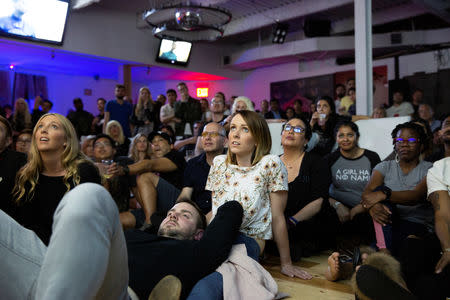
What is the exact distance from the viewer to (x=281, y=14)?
988 centimetres

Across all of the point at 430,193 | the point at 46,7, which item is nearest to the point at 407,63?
the point at 46,7

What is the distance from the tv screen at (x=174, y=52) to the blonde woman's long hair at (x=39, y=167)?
839 centimetres

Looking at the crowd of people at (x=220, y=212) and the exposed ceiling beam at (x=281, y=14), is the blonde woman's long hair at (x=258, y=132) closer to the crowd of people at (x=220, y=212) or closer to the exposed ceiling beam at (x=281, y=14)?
the crowd of people at (x=220, y=212)

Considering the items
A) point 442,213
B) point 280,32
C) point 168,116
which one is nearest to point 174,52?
point 280,32

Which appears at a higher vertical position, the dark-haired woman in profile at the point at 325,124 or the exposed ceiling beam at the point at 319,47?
the exposed ceiling beam at the point at 319,47

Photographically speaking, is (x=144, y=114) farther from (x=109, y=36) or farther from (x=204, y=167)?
(x=204, y=167)

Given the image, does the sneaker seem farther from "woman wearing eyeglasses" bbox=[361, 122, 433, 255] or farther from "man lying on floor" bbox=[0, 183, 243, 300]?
"woman wearing eyeglasses" bbox=[361, 122, 433, 255]

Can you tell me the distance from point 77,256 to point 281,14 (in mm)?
9716

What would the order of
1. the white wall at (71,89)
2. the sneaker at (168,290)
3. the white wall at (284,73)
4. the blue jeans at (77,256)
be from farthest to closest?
the white wall at (71,89), the white wall at (284,73), the sneaker at (168,290), the blue jeans at (77,256)

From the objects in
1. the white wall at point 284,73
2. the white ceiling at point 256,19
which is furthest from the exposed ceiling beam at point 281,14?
the white wall at point 284,73

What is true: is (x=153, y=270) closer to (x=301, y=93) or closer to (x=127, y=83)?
(x=127, y=83)

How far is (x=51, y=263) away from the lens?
0.92 m

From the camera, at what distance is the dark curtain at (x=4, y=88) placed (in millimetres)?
11320

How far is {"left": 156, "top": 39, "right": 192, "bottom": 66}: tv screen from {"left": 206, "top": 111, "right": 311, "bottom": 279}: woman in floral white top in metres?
8.53
